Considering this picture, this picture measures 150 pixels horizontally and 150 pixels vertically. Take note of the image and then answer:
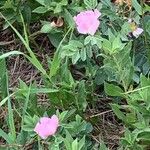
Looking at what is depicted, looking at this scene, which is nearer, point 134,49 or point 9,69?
point 134,49

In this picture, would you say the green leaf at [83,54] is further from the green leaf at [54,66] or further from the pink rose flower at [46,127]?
the pink rose flower at [46,127]

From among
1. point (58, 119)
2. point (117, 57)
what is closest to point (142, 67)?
point (117, 57)

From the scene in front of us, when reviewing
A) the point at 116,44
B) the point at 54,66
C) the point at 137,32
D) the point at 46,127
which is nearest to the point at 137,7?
the point at 137,32

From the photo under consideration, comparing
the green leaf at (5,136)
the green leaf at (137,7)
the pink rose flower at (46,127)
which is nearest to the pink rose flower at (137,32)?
the green leaf at (137,7)

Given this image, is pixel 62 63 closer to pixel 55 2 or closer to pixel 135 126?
pixel 55 2

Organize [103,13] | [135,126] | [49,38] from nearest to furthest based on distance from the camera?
[135,126] < [103,13] < [49,38]

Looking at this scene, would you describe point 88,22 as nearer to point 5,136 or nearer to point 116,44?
point 116,44
